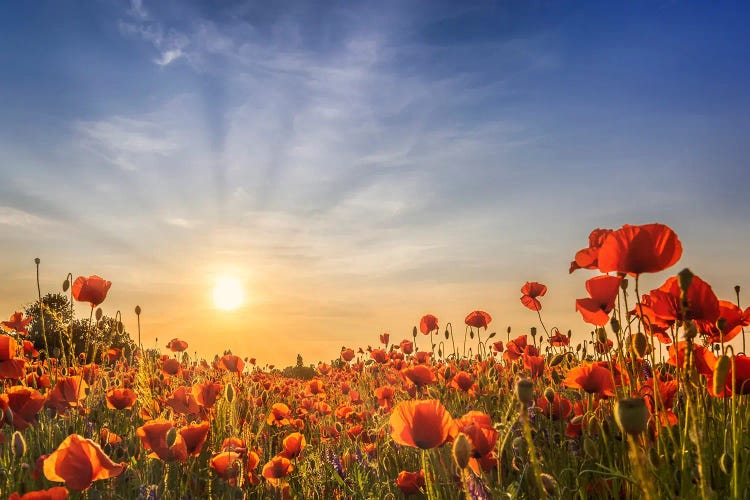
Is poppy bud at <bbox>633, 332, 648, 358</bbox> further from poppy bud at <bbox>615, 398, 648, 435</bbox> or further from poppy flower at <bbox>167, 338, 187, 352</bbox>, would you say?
poppy flower at <bbox>167, 338, 187, 352</bbox>

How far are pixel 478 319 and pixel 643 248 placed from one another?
3888 millimetres

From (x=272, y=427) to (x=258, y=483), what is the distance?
9.91 ft

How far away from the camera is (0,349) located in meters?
3.88

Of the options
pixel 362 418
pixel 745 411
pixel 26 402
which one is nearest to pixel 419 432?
pixel 745 411

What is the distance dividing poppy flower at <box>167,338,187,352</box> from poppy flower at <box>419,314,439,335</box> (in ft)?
9.88

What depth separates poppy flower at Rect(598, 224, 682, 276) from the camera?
2406 mm

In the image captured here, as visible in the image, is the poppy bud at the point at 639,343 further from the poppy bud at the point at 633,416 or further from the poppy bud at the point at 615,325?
the poppy bud at the point at 633,416

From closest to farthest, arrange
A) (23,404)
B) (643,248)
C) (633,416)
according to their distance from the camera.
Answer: (633,416) < (643,248) < (23,404)

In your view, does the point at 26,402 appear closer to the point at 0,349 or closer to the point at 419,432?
the point at 0,349

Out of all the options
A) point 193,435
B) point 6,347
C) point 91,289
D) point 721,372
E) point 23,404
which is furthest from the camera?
point 91,289

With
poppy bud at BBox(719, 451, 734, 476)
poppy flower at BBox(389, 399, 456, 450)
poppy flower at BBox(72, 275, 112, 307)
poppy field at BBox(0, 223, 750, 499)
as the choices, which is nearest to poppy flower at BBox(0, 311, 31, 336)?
poppy field at BBox(0, 223, 750, 499)

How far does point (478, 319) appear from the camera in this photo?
6.23 m

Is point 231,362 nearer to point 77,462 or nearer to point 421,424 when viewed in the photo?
point 77,462

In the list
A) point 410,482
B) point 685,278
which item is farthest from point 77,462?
point 685,278
